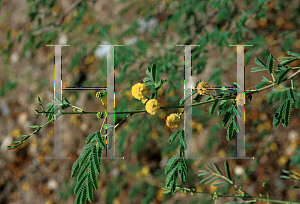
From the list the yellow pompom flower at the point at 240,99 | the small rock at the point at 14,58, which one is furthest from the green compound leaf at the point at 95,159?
the small rock at the point at 14,58

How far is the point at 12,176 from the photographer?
243 cm

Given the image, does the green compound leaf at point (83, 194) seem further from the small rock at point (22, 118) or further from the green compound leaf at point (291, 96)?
the small rock at point (22, 118)

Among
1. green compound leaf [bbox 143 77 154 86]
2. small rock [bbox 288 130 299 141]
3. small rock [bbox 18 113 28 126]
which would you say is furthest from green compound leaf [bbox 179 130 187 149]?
small rock [bbox 18 113 28 126]

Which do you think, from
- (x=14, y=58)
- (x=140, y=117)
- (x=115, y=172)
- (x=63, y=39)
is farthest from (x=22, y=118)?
(x=140, y=117)

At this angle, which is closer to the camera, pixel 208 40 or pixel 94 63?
pixel 208 40

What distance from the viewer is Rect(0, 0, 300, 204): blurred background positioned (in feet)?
5.55

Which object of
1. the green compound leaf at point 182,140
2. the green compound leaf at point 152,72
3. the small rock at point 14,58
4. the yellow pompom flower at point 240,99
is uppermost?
the small rock at point 14,58

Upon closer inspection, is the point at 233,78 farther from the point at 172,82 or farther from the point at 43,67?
the point at 43,67

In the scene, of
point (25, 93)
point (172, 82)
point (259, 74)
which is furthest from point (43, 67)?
point (259, 74)

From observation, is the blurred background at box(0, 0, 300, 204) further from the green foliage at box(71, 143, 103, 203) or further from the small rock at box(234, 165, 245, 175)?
the green foliage at box(71, 143, 103, 203)

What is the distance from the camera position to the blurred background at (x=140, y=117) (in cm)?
169

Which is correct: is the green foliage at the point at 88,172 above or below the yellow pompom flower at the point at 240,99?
below

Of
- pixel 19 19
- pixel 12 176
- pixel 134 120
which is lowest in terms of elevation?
pixel 12 176

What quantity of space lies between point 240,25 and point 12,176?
2.44 meters
